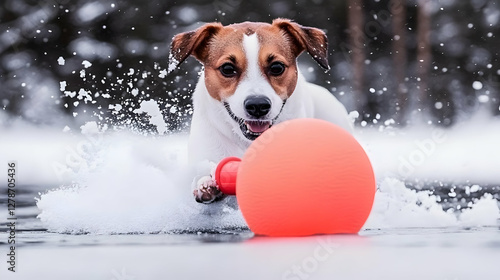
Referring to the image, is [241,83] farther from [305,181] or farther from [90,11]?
[90,11]

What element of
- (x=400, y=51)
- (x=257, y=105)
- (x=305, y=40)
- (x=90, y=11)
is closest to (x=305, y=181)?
(x=257, y=105)

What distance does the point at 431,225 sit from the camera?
4.02 meters

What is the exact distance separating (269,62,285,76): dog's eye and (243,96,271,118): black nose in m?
0.23

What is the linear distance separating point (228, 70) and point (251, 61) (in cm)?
13

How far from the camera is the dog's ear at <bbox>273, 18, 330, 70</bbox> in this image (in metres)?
4.16

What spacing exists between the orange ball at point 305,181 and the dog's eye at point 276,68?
0.68 meters

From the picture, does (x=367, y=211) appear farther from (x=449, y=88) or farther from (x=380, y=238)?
(x=449, y=88)

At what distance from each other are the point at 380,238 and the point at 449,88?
12.5m

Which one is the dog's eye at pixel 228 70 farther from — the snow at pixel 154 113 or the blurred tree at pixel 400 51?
the blurred tree at pixel 400 51

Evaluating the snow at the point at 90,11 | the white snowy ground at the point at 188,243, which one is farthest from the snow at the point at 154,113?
the snow at the point at 90,11

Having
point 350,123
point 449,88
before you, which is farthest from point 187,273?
point 449,88

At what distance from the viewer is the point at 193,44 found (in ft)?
13.6

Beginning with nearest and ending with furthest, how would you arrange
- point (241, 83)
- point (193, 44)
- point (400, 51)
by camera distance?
point (241, 83), point (193, 44), point (400, 51)

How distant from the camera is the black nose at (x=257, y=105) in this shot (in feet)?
12.2
